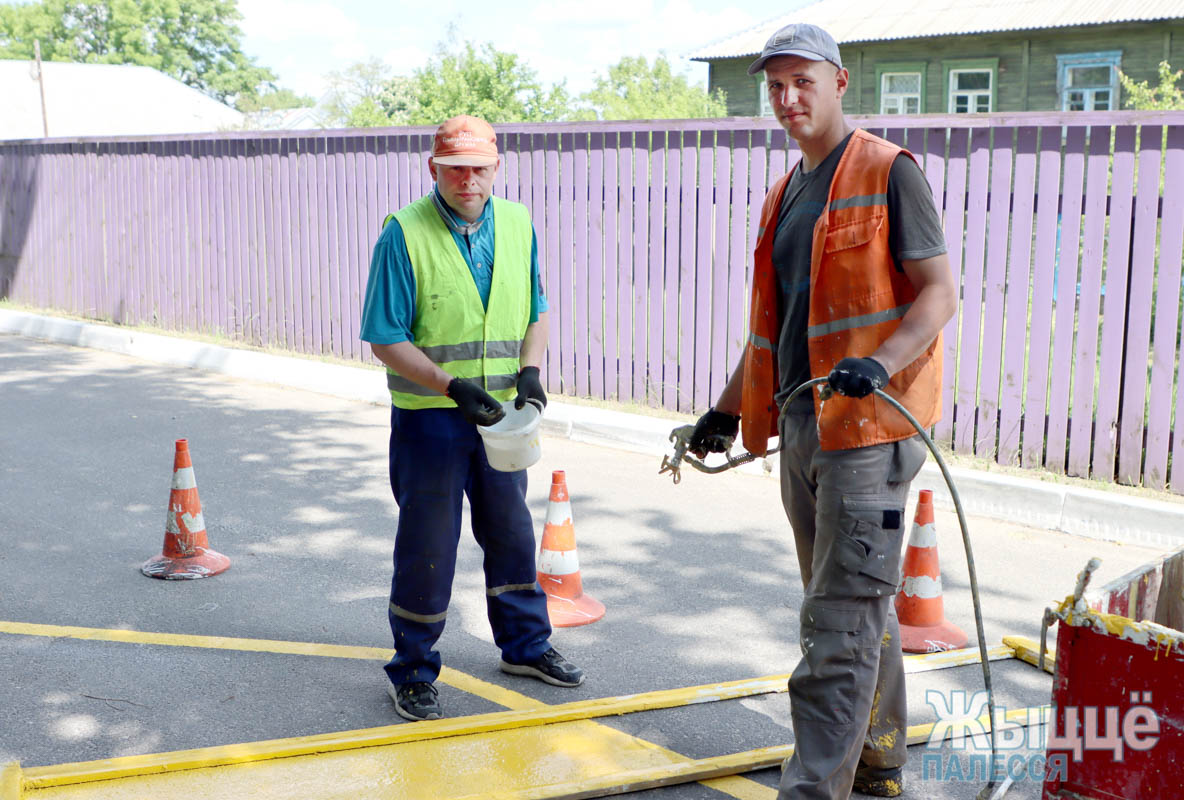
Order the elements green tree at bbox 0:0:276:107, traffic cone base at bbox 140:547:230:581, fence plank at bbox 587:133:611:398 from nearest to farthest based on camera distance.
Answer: traffic cone base at bbox 140:547:230:581, fence plank at bbox 587:133:611:398, green tree at bbox 0:0:276:107

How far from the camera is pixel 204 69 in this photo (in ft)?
291

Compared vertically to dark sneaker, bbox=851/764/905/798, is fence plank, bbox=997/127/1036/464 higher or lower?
higher

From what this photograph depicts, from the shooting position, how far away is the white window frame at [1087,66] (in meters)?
21.6

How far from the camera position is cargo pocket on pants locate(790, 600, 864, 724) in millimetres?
3260

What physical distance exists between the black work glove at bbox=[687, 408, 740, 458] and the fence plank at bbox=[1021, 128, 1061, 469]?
14.2ft

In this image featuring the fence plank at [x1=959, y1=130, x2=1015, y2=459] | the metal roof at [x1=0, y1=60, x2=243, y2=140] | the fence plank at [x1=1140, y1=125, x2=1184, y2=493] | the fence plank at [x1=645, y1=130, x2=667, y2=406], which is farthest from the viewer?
the metal roof at [x1=0, y1=60, x2=243, y2=140]

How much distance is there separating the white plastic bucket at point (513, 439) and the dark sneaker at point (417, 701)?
84cm

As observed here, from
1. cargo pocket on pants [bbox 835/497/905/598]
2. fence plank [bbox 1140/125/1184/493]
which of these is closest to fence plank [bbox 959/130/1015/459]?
fence plank [bbox 1140/125/1184/493]

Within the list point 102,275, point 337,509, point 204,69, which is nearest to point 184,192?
point 102,275

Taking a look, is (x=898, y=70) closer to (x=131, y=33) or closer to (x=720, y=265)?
(x=720, y=265)

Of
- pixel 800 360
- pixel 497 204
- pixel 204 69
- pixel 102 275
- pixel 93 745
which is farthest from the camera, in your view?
pixel 204 69

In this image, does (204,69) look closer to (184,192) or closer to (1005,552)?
(184,192)

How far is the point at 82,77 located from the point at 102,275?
2149 inches

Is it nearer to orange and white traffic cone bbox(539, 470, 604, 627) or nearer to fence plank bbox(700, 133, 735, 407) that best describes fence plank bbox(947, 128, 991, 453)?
fence plank bbox(700, 133, 735, 407)
